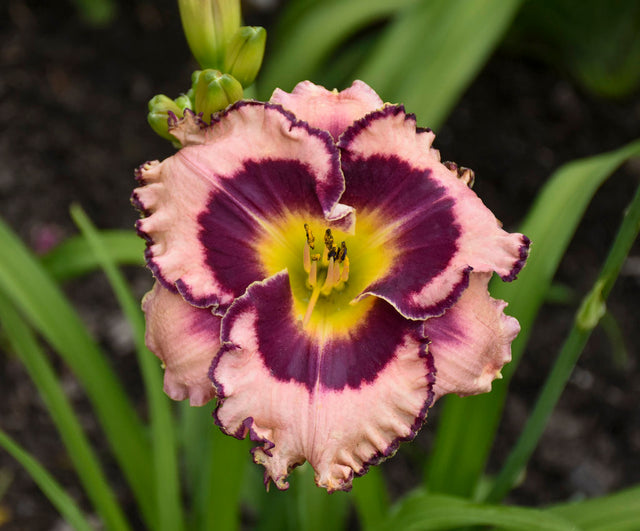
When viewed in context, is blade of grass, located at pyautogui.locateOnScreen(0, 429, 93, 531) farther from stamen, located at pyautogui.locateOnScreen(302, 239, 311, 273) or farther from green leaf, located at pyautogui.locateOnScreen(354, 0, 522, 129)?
green leaf, located at pyautogui.locateOnScreen(354, 0, 522, 129)

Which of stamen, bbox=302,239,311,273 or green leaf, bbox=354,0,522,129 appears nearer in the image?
stamen, bbox=302,239,311,273

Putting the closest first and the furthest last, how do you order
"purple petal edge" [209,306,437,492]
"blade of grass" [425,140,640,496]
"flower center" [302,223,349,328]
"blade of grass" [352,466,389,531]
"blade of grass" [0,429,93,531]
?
"purple petal edge" [209,306,437,492]
"flower center" [302,223,349,328]
"blade of grass" [0,429,93,531]
"blade of grass" [425,140,640,496]
"blade of grass" [352,466,389,531]

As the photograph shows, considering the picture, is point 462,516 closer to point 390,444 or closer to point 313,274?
point 390,444

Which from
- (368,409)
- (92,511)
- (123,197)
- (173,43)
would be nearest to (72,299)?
(123,197)

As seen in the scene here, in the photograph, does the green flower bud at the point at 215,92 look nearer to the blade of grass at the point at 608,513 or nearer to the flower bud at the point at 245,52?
the flower bud at the point at 245,52

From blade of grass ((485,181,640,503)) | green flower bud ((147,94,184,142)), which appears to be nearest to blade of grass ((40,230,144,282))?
green flower bud ((147,94,184,142))

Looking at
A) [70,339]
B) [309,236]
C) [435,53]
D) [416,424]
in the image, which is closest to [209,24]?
[309,236]
